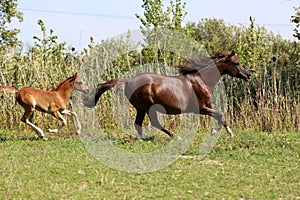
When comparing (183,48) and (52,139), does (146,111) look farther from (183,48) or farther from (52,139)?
(183,48)

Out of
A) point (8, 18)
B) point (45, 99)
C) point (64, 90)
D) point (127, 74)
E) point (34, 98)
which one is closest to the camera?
point (34, 98)

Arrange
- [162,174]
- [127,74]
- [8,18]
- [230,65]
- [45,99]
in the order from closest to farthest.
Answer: [162,174]
[45,99]
[230,65]
[127,74]
[8,18]

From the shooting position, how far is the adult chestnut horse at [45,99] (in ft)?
30.0

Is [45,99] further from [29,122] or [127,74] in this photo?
[127,74]

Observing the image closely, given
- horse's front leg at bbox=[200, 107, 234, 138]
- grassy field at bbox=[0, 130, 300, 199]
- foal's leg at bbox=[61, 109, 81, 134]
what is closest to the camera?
grassy field at bbox=[0, 130, 300, 199]

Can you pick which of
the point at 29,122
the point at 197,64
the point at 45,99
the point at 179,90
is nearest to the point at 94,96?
the point at 45,99

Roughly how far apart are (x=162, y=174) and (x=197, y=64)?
3465 millimetres

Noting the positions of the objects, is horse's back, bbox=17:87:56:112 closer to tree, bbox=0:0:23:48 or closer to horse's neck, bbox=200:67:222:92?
horse's neck, bbox=200:67:222:92

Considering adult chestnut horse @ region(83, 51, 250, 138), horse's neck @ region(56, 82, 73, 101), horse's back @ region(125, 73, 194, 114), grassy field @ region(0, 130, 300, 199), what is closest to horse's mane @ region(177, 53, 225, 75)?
adult chestnut horse @ region(83, 51, 250, 138)

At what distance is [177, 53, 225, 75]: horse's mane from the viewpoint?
9678 millimetres

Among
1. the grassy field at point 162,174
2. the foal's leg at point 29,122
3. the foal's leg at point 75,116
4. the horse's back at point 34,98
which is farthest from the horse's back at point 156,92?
the foal's leg at point 29,122

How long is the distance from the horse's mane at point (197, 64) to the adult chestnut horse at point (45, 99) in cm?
194

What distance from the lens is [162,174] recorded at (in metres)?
6.85

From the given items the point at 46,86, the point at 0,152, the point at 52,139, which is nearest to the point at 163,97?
the point at 52,139
